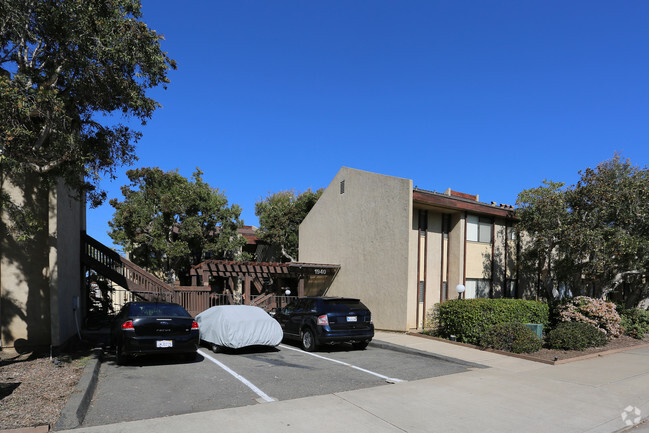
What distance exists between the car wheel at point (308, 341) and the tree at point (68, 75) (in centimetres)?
656

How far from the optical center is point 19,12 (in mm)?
6883

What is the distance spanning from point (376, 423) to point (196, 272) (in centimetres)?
1493

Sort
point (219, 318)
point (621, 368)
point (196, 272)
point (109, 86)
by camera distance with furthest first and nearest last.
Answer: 1. point (196, 272)
2. point (219, 318)
3. point (621, 368)
4. point (109, 86)

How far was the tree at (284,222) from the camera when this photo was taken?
93.2ft

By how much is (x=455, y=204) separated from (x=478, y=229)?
2229 mm

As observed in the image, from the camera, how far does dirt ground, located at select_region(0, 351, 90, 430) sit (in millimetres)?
5312

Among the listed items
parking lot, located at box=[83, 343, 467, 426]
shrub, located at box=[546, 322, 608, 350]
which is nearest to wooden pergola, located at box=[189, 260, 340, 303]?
parking lot, located at box=[83, 343, 467, 426]

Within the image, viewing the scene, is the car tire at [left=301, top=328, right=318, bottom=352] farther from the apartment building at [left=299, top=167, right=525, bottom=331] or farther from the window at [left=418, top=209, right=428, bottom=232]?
the window at [left=418, top=209, right=428, bottom=232]

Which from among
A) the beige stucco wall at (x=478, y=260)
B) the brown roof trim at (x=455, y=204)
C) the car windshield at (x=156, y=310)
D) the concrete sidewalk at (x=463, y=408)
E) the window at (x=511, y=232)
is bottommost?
the concrete sidewalk at (x=463, y=408)

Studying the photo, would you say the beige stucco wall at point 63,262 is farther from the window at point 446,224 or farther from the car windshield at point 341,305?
the window at point 446,224

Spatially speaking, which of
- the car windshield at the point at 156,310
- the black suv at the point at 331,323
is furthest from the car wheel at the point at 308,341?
the car windshield at the point at 156,310

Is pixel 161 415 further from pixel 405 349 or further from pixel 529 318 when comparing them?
pixel 529 318

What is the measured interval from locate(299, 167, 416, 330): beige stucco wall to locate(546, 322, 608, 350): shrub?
15.3 feet

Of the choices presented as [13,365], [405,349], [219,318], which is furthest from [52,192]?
[405,349]
